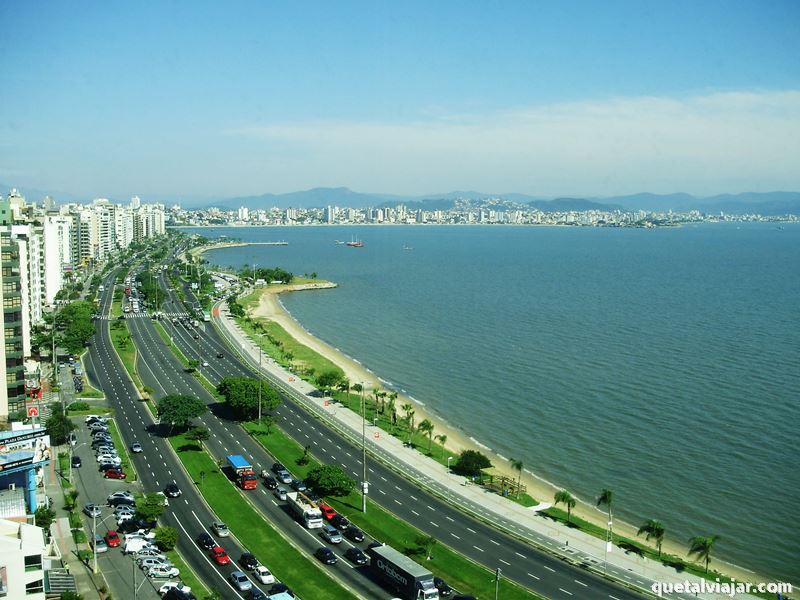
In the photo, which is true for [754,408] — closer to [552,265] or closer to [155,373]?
[155,373]

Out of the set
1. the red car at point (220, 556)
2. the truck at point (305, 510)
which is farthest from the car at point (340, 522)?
the red car at point (220, 556)

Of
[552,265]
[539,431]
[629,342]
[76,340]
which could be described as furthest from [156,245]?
[539,431]

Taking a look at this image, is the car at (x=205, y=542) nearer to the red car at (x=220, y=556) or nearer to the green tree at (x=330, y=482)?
the red car at (x=220, y=556)

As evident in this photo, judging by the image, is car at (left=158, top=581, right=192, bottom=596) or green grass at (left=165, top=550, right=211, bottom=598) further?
green grass at (left=165, top=550, right=211, bottom=598)

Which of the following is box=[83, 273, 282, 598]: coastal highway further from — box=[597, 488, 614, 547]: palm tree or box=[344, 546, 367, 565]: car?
box=[597, 488, 614, 547]: palm tree

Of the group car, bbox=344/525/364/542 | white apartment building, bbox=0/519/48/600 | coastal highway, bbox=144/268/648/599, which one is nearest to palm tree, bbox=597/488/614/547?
coastal highway, bbox=144/268/648/599
